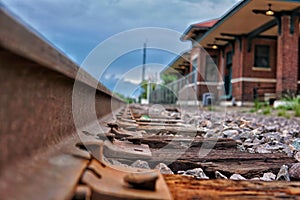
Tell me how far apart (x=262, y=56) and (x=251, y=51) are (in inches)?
31.4

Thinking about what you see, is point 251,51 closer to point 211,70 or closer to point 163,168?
point 211,70

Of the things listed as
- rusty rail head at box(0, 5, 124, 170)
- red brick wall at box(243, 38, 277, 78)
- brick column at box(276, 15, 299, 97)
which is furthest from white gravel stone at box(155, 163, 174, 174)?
red brick wall at box(243, 38, 277, 78)

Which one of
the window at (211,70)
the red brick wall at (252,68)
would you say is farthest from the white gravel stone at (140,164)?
the window at (211,70)

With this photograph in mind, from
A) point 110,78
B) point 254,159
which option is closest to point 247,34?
point 110,78

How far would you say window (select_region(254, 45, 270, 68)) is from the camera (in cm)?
1698

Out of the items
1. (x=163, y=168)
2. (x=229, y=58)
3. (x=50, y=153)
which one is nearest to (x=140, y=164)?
(x=163, y=168)

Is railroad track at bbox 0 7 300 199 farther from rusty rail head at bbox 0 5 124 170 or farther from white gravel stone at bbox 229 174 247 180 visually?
white gravel stone at bbox 229 174 247 180

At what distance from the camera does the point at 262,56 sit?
56.0 ft

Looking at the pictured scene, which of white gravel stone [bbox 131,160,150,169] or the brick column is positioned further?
the brick column

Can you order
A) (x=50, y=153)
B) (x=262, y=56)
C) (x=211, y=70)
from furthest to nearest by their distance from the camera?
(x=211, y=70) → (x=262, y=56) → (x=50, y=153)

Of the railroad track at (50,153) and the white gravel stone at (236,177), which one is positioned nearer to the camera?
the railroad track at (50,153)

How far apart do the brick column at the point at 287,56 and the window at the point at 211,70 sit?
8.59 m

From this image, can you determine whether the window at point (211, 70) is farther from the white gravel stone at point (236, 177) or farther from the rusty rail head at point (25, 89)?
the rusty rail head at point (25, 89)

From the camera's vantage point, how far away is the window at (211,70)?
21547mm
